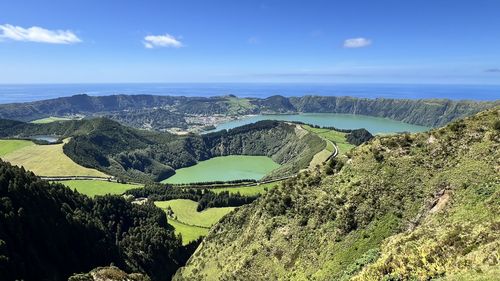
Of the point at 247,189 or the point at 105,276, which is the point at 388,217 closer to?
the point at 105,276

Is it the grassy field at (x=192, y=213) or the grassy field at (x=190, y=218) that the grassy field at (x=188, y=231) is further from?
the grassy field at (x=192, y=213)

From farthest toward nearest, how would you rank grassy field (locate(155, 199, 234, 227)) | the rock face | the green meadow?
the green meadow < grassy field (locate(155, 199, 234, 227)) < the rock face

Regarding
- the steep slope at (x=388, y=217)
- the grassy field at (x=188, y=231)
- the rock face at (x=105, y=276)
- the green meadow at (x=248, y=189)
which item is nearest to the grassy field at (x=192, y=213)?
the grassy field at (x=188, y=231)

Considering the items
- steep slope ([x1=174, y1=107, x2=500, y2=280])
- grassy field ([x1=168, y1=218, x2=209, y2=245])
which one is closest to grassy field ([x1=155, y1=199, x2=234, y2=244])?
grassy field ([x1=168, y1=218, x2=209, y2=245])

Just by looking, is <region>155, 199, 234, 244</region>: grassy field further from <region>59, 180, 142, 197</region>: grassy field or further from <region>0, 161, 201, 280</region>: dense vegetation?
<region>59, 180, 142, 197</region>: grassy field

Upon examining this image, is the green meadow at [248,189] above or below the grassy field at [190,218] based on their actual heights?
above

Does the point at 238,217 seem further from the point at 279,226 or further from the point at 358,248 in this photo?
the point at 358,248
